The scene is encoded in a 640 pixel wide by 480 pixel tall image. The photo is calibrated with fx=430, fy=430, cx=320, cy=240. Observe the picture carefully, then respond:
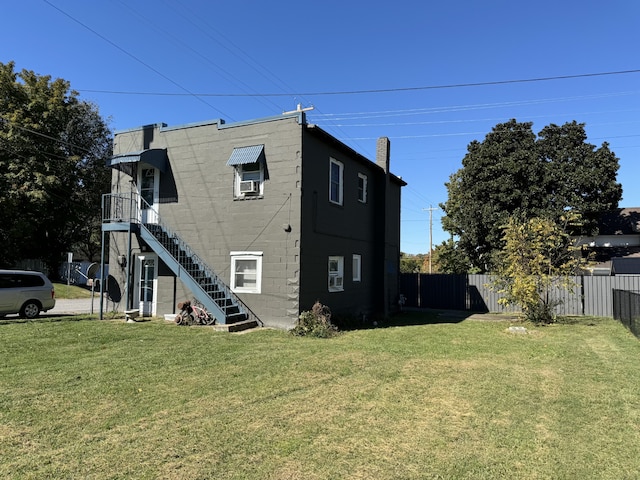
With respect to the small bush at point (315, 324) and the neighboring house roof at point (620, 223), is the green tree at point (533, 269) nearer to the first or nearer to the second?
the small bush at point (315, 324)

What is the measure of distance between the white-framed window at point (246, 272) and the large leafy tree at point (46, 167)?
22166 mm

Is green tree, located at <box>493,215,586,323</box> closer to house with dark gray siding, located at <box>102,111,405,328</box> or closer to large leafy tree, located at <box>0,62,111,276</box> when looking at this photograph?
house with dark gray siding, located at <box>102,111,405,328</box>

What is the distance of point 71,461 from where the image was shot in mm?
3852

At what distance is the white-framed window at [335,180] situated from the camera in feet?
47.2

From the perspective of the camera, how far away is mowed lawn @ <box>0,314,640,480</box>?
12.8ft

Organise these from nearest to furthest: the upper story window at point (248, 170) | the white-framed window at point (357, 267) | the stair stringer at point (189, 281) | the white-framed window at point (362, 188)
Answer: the stair stringer at point (189, 281) < the upper story window at point (248, 170) < the white-framed window at point (357, 267) < the white-framed window at point (362, 188)

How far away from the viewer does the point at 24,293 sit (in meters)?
14.6

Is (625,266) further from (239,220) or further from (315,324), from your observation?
(239,220)

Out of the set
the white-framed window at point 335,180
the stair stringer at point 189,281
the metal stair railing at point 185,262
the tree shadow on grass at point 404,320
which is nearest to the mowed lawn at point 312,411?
the stair stringer at point 189,281

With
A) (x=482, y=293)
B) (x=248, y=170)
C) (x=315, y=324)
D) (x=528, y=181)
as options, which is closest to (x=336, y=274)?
(x=315, y=324)

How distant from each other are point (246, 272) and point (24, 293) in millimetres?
7877

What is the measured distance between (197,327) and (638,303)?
39.1ft

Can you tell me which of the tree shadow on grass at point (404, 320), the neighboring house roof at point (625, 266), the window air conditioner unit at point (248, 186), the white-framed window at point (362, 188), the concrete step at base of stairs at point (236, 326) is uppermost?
the white-framed window at point (362, 188)

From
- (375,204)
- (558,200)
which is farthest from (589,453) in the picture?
(558,200)
